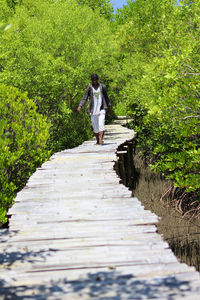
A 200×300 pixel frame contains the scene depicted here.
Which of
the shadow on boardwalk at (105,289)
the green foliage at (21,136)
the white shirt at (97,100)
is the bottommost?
the shadow on boardwalk at (105,289)

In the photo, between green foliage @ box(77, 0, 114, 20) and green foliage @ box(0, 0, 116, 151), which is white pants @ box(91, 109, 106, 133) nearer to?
green foliage @ box(0, 0, 116, 151)

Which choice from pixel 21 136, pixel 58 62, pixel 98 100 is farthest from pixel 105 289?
pixel 58 62

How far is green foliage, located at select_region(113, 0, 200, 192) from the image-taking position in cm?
765

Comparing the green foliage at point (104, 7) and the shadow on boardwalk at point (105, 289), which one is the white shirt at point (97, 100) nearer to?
the shadow on boardwalk at point (105, 289)

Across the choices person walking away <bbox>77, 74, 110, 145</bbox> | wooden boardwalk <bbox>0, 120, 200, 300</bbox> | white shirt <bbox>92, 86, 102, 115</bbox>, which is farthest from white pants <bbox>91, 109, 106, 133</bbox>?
wooden boardwalk <bbox>0, 120, 200, 300</bbox>

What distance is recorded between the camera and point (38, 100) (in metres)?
13.5

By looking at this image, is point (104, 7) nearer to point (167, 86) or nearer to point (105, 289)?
point (167, 86)

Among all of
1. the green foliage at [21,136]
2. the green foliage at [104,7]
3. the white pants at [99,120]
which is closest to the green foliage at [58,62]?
the white pants at [99,120]

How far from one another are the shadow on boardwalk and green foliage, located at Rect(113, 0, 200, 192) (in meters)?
4.41

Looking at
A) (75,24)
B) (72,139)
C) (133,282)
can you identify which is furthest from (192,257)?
(75,24)

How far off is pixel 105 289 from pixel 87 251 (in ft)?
2.38

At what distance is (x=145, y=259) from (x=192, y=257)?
3.47m

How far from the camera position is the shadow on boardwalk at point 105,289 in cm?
260

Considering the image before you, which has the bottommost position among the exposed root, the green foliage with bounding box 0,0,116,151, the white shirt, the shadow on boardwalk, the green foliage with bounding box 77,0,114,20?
the exposed root
